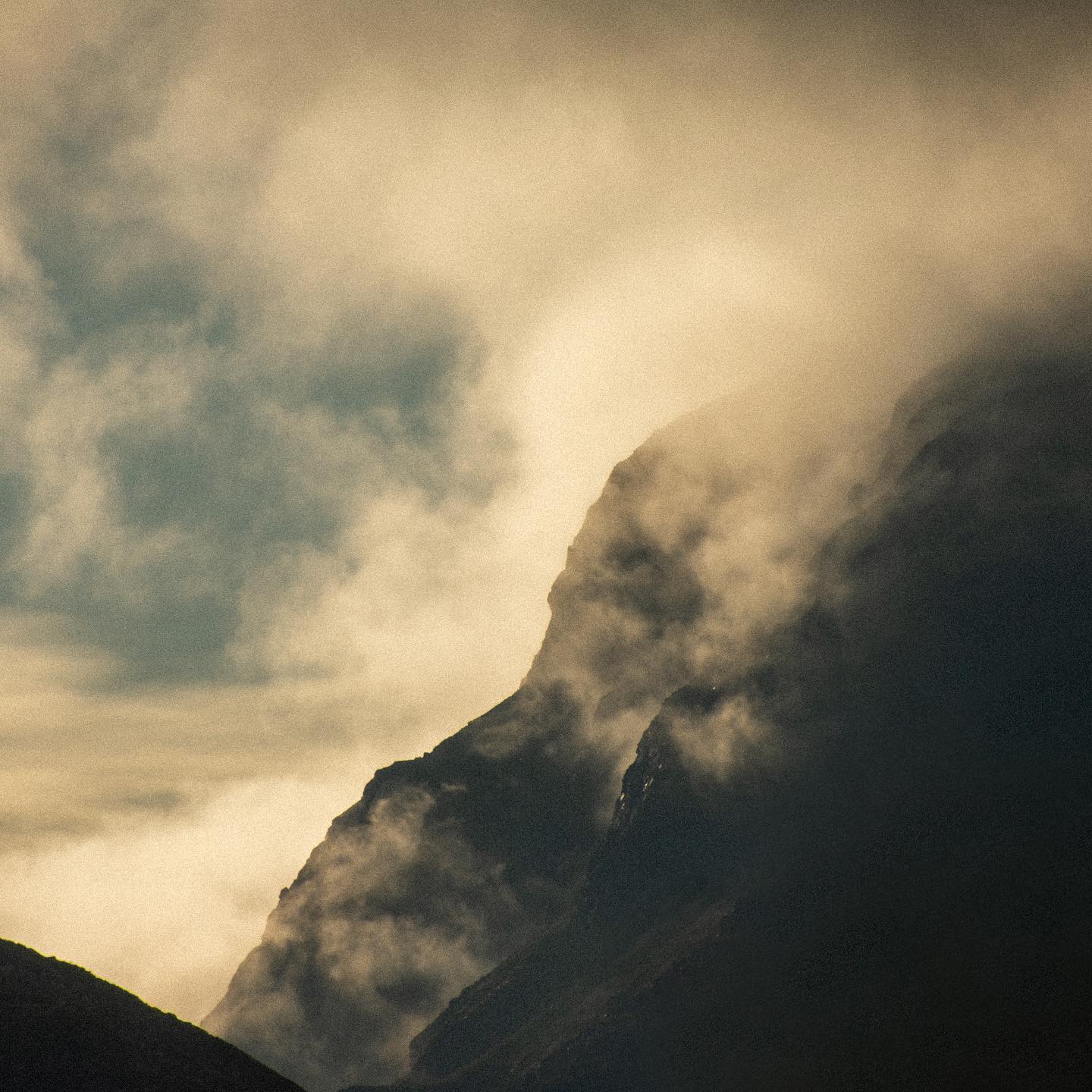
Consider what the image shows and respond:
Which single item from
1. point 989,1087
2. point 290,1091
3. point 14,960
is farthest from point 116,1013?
point 989,1087

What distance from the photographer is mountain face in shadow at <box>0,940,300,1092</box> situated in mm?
101750

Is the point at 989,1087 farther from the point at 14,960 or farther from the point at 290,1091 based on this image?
the point at 14,960

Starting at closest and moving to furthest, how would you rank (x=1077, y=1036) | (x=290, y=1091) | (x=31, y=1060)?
(x=31, y=1060)
(x=290, y=1091)
(x=1077, y=1036)

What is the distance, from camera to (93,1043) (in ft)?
352

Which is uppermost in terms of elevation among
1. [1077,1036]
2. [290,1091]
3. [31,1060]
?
[31,1060]

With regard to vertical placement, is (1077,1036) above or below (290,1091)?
below

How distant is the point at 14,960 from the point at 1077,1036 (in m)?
174

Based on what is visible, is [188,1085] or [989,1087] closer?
[188,1085]

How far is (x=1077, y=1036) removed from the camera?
19525cm

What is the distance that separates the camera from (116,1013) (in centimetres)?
11469

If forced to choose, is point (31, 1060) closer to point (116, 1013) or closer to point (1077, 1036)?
point (116, 1013)

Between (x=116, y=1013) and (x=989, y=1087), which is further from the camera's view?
(x=989, y=1087)

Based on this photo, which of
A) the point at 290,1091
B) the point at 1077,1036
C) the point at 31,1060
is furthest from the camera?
the point at 1077,1036

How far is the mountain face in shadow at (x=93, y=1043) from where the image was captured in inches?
4006
